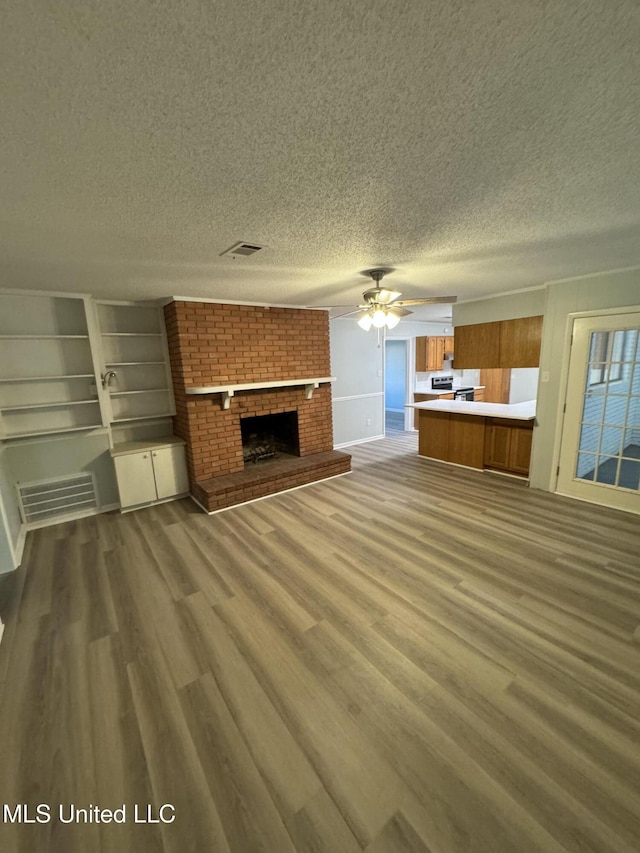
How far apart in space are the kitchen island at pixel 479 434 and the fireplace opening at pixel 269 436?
6.56ft

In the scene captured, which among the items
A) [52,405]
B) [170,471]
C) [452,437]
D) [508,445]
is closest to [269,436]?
[170,471]

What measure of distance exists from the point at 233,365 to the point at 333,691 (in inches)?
133

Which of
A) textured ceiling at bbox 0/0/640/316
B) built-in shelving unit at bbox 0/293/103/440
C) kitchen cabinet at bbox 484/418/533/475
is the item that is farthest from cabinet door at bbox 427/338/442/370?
built-in shelving unit at bbox 0/293/103/440

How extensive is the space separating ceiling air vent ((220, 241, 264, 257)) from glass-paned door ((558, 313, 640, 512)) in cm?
341

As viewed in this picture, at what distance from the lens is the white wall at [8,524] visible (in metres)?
2.72

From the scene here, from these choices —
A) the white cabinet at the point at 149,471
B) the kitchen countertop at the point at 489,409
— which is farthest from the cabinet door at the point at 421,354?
the white cabinet at the point at 149,471

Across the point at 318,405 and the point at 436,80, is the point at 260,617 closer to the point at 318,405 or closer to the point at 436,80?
the point at 436,80

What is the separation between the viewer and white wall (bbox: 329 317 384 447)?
5961 millimetres

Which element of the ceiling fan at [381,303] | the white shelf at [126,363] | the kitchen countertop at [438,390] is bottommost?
the kitchen countertop at [438,390]

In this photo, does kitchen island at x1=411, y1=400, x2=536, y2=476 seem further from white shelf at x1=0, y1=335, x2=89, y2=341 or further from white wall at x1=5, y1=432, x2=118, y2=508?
white shelf at x1=0, y1=335, x2=89, y2=341

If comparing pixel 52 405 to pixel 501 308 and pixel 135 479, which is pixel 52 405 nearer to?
pixel 135 479

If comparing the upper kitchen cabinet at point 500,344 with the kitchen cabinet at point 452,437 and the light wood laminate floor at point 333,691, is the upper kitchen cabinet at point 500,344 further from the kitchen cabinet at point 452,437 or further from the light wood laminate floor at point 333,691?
the light wood laminate floor at point 333,691

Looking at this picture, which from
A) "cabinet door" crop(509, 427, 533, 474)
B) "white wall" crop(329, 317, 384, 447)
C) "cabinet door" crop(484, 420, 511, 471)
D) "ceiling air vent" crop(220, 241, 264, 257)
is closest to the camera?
"ceiling air vent" crop(220, 241, 264, 257)

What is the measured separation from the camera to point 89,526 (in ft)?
11.5
